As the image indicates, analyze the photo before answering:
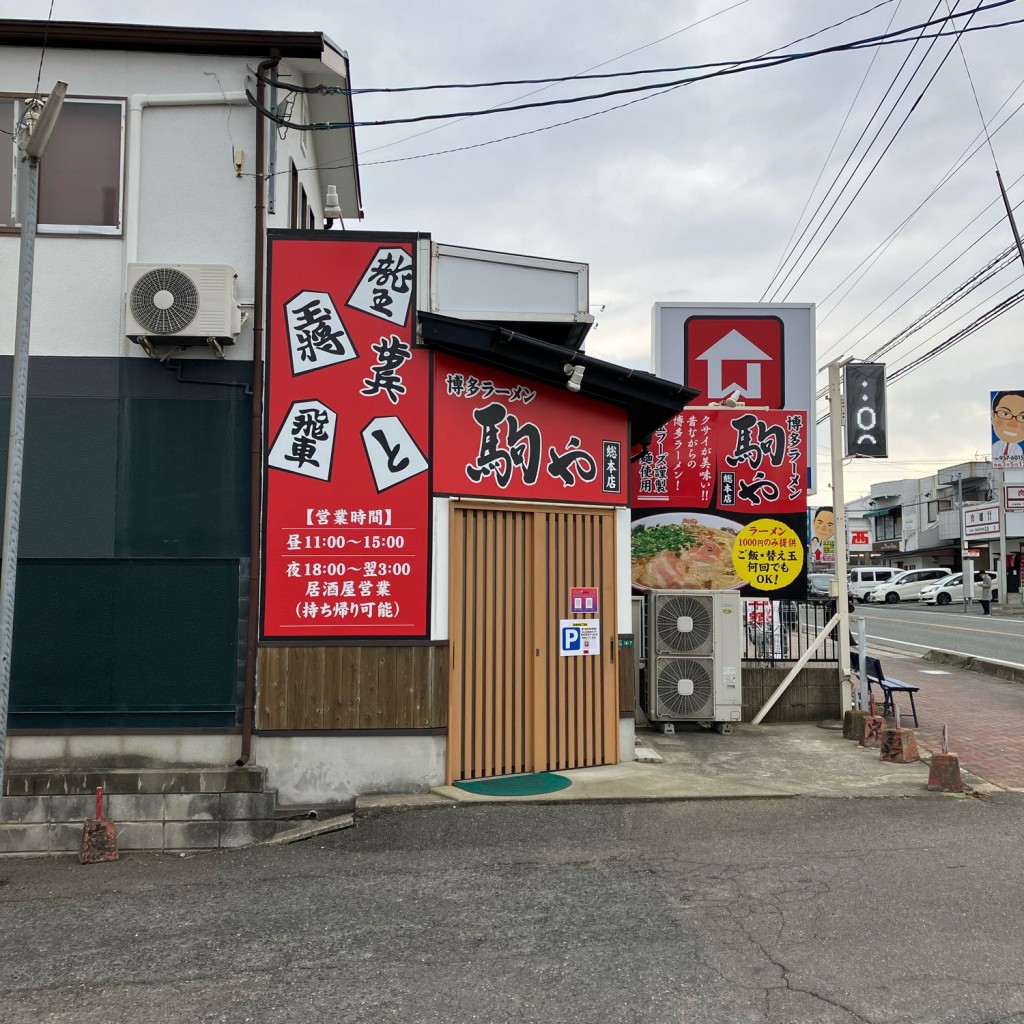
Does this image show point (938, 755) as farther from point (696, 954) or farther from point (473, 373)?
point (473, 373)

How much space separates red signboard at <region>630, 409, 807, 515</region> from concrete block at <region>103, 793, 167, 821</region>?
274 inches

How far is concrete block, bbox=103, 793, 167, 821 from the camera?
7500mm

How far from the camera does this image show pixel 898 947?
4820mm

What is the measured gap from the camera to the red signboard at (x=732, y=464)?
39.3ft

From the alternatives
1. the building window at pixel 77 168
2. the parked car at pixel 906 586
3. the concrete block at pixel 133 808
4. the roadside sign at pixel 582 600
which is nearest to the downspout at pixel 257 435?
the concrete block at pixel 133 808

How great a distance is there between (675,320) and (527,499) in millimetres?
5752

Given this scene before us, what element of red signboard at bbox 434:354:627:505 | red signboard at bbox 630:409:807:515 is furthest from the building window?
red signboard at bbox 630:409:807:515

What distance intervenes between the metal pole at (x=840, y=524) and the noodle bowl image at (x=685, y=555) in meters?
1.25

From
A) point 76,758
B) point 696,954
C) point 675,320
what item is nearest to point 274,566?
point 76,758

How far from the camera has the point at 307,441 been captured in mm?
8336

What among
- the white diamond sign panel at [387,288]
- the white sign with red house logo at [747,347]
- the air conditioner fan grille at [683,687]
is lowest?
the air conditioner fan grille at [683,687]

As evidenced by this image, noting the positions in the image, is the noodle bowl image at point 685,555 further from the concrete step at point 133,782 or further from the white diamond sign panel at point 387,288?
the concrete step at point 133,782

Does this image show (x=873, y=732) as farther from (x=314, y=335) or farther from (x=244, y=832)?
(x=314, y=335)

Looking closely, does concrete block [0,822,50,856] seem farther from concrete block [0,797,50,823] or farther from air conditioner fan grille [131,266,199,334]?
air conditioner fan grille [131,266,199,334]
